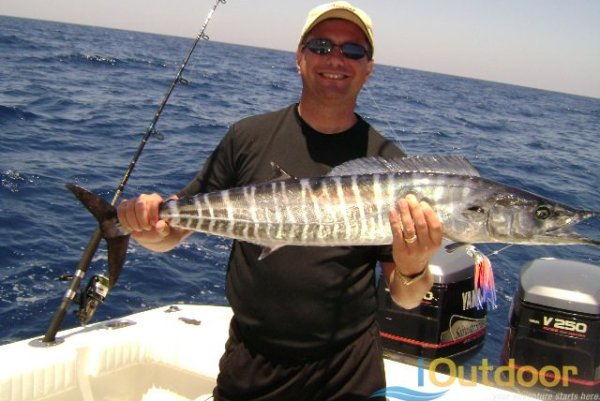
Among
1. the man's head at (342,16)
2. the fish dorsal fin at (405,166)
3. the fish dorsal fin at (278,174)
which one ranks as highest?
the man's head at (342,16)

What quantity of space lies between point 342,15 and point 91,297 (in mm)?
3093

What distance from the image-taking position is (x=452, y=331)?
17.4 feet

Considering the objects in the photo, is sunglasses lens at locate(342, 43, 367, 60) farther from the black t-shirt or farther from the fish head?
the fish head

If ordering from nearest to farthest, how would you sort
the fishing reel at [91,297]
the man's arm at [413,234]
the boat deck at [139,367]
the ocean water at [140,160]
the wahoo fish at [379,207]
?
the man's arm at [413,234], the wahoo fish at [379,207], the boat deck at [139,367], the fishing reel at [91,297], the ocean water at [140,160]

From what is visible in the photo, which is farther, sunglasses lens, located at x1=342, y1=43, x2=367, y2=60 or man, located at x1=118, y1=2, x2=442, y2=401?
sunglasses lens, located at x1=342, y1=43, x2=367, y2=60

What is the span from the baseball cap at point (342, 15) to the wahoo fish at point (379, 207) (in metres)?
0.87

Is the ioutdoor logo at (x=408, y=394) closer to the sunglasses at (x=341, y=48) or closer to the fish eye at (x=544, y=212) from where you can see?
the fish eye at (x=544, y=212)

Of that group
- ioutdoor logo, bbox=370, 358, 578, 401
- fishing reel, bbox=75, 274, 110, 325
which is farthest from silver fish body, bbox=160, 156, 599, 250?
fishing reel, bbox=75, 274, 110, 325

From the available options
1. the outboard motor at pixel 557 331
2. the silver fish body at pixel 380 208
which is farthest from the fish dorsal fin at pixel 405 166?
the outboard motor at pixel 557 331

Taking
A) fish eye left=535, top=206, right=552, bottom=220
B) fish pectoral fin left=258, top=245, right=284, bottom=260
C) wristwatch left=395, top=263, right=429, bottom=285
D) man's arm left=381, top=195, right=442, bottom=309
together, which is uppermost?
fish eye left=535, top=206, right=552, bottom=220

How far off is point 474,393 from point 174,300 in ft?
16.4

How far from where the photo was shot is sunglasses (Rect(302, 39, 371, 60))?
10.3 ft

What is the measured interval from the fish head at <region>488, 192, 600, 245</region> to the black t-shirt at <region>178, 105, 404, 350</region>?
68cm

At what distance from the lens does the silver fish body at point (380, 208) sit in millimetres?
3025
